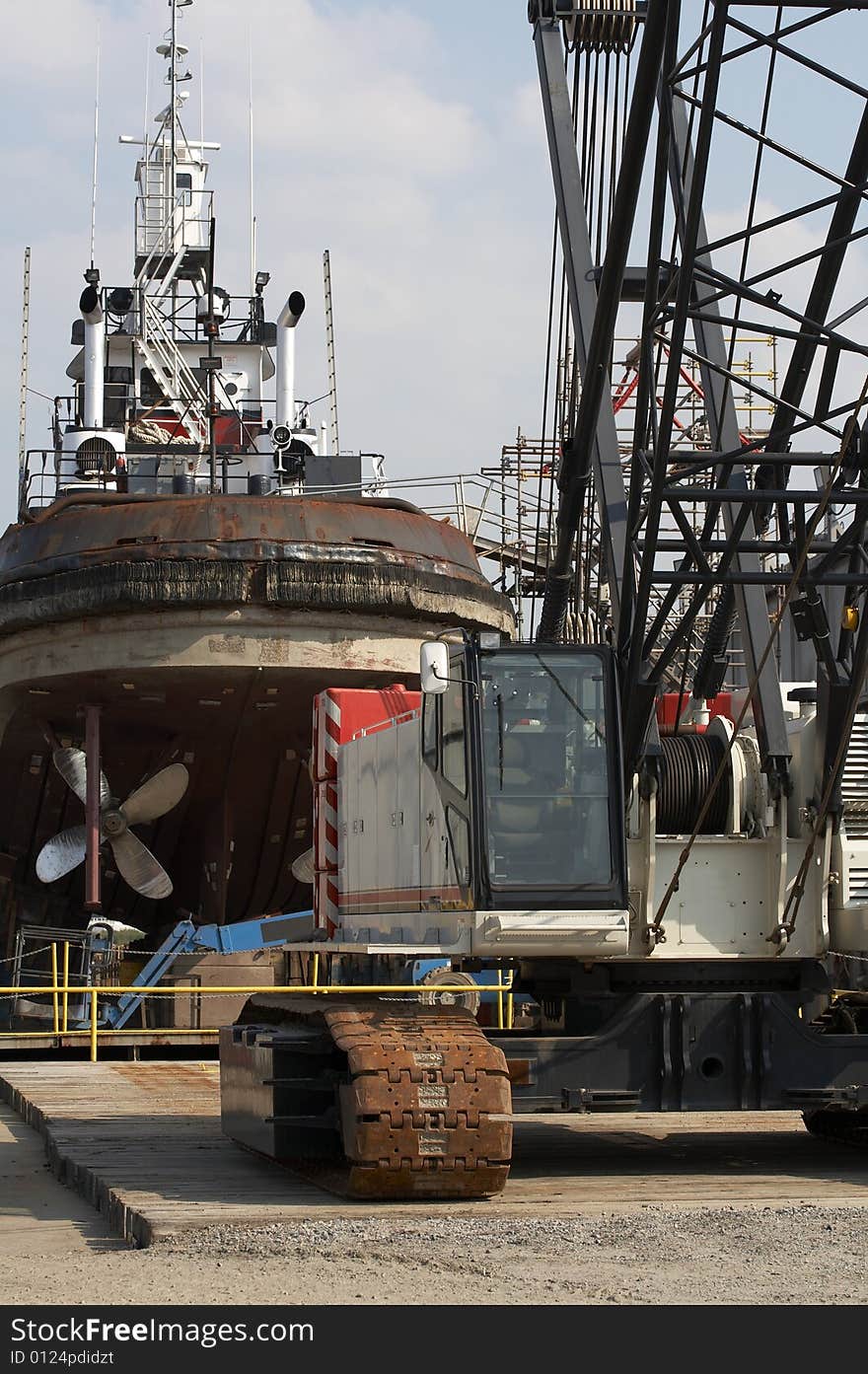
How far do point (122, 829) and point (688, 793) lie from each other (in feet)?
39.8

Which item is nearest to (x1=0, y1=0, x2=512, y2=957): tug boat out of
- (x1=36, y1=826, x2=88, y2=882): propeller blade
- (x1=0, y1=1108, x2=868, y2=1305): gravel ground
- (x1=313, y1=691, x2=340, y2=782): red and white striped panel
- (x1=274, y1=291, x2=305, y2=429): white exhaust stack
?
(x1=36, y1=826, x2=88, y2=882): propeller blade

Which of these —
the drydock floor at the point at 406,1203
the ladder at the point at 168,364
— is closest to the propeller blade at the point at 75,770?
the drydock floor at the point at 406,1203

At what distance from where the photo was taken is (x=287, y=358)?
28531mm

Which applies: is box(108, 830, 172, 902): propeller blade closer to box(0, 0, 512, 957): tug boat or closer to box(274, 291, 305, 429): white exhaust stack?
box(0, 0, 512, 957): tug boat

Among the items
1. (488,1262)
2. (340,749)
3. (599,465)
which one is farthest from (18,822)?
(488,1262)

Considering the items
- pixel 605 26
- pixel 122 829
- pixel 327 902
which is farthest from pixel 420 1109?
pixel 122 829

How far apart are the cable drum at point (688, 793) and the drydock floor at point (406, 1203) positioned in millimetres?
1741

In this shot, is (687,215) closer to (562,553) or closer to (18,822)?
(562,553)

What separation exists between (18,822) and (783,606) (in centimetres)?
1529

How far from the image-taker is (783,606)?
28.9ft

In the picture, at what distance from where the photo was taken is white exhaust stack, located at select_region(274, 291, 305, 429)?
28219 mm

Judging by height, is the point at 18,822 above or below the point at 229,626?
below

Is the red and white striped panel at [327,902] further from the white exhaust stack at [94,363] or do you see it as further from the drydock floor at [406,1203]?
the white exhaust stack at [94,363]

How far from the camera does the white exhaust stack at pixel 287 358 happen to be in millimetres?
28219
